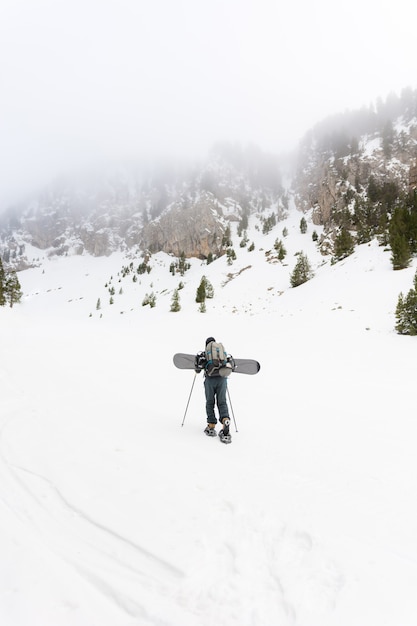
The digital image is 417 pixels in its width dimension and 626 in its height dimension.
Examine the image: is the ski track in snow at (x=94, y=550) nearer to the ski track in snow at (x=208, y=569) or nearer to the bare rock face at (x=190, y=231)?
the ski track in snow at (x=208, y=569)

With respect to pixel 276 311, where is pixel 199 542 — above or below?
above

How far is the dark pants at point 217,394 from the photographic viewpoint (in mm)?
5812

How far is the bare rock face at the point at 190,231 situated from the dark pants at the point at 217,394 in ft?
359

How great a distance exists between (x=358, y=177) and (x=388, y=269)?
248 ft

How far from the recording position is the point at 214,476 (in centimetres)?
416

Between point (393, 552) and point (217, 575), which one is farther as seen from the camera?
point (393, 552)

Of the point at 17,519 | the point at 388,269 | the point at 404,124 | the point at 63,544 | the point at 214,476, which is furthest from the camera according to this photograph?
the point at 404,124

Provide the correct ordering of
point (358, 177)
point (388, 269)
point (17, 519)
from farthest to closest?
point (358, 177) → point (388, 269) → point (17, 519)

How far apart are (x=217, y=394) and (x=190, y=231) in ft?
441

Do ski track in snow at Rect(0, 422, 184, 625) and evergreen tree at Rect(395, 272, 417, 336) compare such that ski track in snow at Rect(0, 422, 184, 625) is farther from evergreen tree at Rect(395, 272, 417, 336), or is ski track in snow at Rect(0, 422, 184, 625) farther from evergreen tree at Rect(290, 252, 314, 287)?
evergreen tree at Rect(290, 252, 314, 287)

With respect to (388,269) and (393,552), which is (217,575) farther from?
(388,269)

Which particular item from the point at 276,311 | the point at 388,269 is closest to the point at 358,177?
the point at 388,269

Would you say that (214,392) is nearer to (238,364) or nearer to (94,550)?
(238,364)

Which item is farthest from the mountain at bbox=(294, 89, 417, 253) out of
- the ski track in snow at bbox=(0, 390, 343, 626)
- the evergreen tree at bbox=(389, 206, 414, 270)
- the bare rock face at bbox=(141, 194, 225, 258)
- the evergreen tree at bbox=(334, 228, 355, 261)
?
the ski track in snow at bbox=(0, 390, 343, 626)
